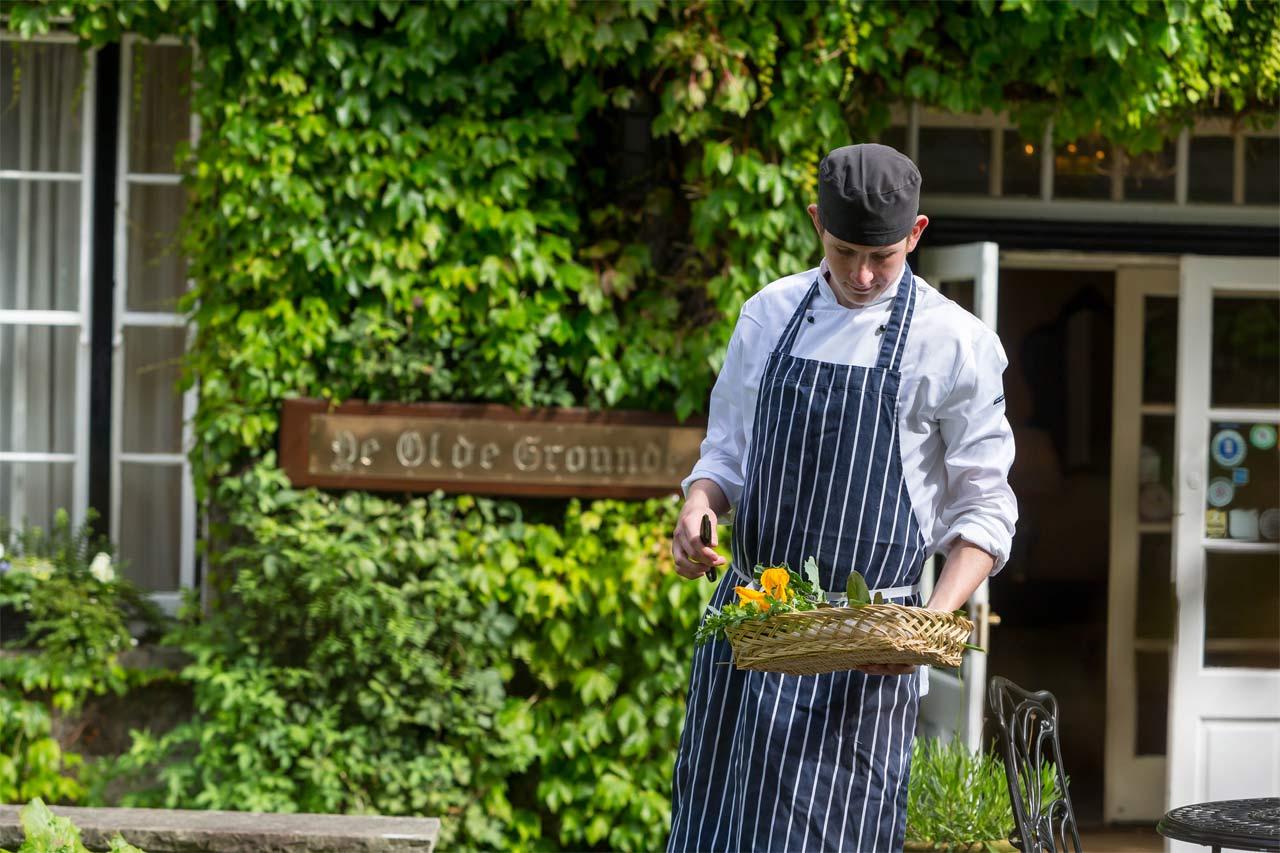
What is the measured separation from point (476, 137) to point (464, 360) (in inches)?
30.8

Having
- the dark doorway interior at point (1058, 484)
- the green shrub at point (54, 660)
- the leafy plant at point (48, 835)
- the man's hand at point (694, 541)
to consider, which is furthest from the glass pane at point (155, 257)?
the dark doorway interior at point (1058, 484)

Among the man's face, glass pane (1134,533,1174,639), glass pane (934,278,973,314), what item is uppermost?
glass pane (934,278,973,314)

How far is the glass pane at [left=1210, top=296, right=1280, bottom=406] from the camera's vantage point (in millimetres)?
5570

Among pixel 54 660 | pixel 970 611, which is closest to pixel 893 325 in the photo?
pixel 970 611

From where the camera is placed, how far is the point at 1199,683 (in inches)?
216

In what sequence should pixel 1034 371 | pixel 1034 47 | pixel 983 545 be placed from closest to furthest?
pixel 983 545 < pixel 1034 47 < pixel 1034 371

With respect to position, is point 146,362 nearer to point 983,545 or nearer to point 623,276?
point 623,276

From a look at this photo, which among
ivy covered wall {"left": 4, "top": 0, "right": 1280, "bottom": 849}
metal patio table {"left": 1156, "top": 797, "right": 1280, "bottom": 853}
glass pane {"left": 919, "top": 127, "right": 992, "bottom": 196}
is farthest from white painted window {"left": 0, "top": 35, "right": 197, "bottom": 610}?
metal patio table {"left": 1156, "top": 797, "right": 1280, "bottom": 853}

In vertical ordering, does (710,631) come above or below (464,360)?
below

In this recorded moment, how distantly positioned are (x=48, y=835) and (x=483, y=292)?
7.80 ft

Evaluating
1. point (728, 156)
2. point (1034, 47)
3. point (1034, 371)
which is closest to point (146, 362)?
point (728, 156)

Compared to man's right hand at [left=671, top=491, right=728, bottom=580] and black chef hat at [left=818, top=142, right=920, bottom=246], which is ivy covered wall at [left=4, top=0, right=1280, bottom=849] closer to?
man's right hand at [left=671, top=491, right=728, bottom=580]

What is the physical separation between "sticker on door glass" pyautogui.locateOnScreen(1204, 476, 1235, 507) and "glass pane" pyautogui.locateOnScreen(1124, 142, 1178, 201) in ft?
3.61

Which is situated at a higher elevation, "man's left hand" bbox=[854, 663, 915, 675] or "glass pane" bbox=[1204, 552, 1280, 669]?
"man's left hand" bbox=[854, 663, 915, 675]
